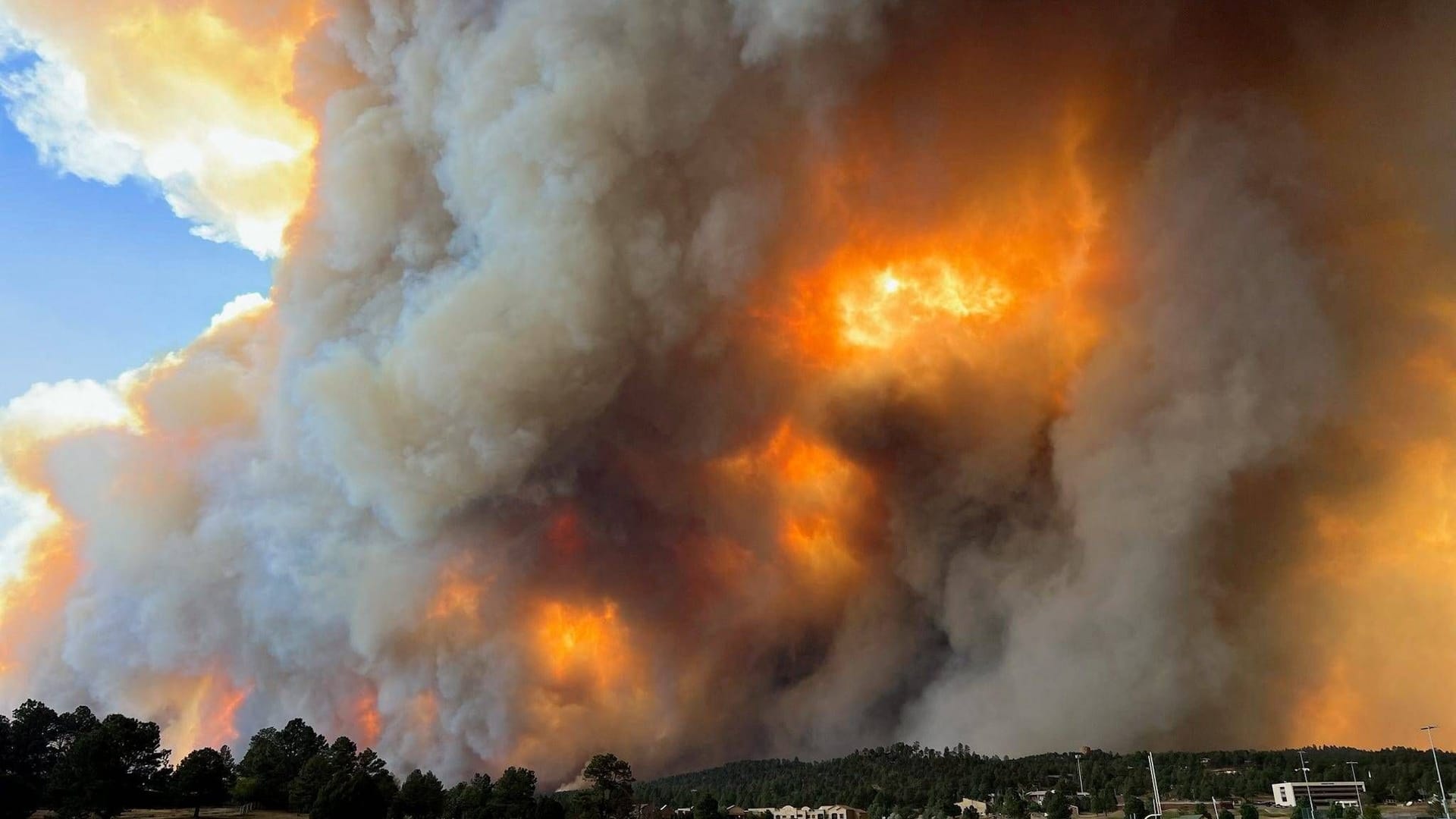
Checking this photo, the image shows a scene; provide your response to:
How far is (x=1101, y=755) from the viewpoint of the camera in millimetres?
108312

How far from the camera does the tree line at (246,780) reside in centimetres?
5609

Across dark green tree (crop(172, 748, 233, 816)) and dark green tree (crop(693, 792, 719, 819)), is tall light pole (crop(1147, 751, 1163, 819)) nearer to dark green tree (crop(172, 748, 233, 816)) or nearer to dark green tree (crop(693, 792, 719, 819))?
dark green tree (crop(693, 792, 719, 819))

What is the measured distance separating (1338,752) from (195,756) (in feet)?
383

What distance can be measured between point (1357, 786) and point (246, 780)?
8982cm

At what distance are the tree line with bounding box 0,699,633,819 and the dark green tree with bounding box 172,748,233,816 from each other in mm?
73

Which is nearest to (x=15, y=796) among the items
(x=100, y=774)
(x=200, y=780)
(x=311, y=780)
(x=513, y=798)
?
(x=100, y=774)

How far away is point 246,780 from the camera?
6762cm

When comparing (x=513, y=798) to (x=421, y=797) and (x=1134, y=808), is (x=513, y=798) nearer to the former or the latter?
(x=421, y=797)

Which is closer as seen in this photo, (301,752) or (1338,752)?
(301,752)

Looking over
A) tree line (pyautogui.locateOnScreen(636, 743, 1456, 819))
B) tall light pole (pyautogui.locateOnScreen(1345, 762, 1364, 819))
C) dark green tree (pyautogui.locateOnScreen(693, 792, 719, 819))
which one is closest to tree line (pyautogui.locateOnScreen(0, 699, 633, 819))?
dark green tree (pyautogui.locateOnScreen(693, 792, 719, 819))

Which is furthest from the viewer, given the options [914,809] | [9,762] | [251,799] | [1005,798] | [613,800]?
[914,809]

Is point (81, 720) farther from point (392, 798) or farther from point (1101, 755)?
point (1101, 755)

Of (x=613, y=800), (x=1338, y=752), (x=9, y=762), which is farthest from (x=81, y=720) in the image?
(x=1338, y=752)

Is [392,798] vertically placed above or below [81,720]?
below
